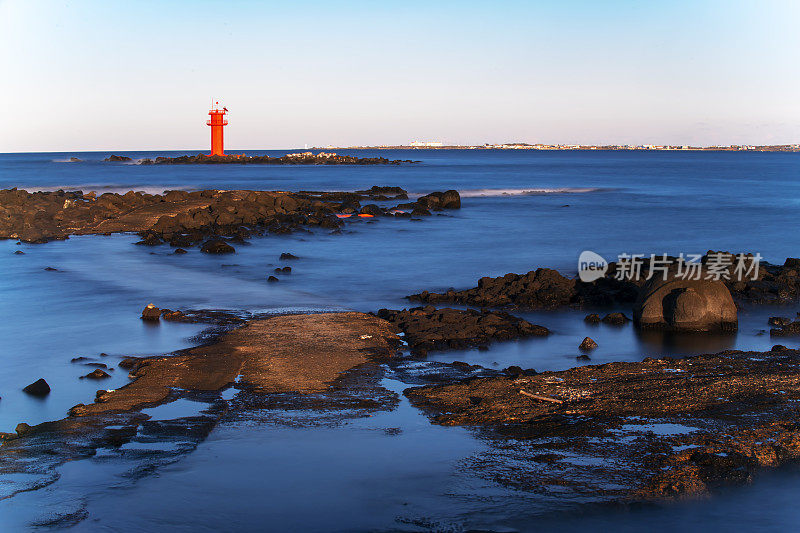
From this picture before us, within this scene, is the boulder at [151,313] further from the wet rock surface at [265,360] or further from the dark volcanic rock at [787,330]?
the dark volcanic rock at [787,330]

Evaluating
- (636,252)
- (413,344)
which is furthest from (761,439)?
(636,252)

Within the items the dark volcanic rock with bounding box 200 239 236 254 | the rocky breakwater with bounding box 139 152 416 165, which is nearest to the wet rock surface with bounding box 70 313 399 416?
the dark volcanic rock with bounding box 200 239 236 254

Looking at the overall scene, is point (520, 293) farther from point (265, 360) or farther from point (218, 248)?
point (218, 248)

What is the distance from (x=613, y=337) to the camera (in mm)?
13406

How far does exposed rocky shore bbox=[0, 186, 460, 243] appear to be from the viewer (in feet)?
101

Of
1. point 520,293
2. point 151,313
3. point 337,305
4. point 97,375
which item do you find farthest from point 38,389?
point 520,293

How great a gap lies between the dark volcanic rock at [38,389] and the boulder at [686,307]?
9409mm

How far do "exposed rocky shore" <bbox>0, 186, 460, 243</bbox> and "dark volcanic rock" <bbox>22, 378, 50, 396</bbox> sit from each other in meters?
16.8

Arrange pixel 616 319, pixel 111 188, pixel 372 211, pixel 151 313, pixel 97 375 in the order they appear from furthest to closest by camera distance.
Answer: pixel 111 188 < pixel 372 211 < pixel 151 313 < pixel 616 319 < pixel 97 375

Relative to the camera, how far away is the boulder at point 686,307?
530 inches

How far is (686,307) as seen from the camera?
44.1 ft

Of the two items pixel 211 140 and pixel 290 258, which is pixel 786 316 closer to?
pixel 290 258

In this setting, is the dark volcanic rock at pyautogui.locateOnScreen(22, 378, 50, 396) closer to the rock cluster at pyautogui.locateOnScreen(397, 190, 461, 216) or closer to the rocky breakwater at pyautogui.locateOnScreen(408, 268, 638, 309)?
the rocky breakwater at pyautogui.locateOnScreen(408, 268, 638, 309)

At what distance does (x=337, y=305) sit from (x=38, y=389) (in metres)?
7.15
